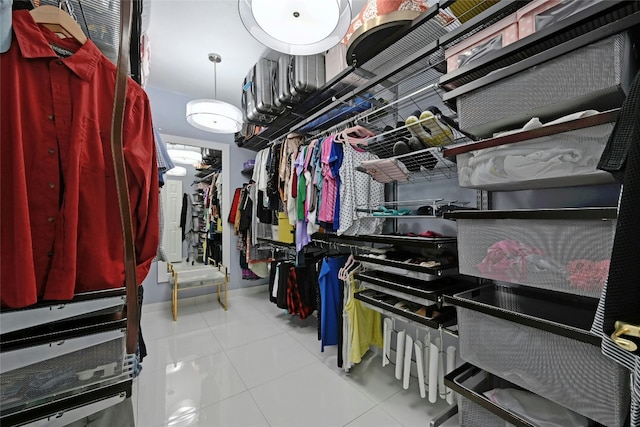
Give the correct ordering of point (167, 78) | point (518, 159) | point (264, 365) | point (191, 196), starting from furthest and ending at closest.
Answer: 1. point (191, 196)
2. point (167, 78)
3. point (264, 365)
4. point (518, 159)

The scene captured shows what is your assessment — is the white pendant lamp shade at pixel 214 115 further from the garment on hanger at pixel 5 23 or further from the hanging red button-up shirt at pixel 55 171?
the garment on hanger at pixel 5 23

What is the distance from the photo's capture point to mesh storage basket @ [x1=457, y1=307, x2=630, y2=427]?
71cm

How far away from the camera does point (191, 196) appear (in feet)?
11.2

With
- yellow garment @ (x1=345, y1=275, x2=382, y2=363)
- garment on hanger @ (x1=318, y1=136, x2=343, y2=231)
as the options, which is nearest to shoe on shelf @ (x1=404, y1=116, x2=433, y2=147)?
garment on hanger @ (x1=318, y1=136, x2=343, y2=231)

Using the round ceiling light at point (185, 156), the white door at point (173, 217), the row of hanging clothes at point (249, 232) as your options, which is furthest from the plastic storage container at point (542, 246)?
the white door at point (173, 217)

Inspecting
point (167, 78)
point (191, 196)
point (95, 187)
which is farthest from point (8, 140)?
point (191, 196)

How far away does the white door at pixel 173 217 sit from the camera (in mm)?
3193

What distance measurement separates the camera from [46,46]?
0.65 metres

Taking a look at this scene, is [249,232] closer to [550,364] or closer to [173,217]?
[173,217]

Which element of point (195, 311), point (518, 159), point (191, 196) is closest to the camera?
point (518, 159)

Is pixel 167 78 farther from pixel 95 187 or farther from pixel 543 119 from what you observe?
pixel 543 119

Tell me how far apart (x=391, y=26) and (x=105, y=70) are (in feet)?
4.42

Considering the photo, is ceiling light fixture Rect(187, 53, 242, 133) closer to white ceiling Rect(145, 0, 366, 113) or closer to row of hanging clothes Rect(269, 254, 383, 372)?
white ceiling Rect(145, 0, 366, 113)

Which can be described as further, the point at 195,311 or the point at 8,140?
the point at 195,311
